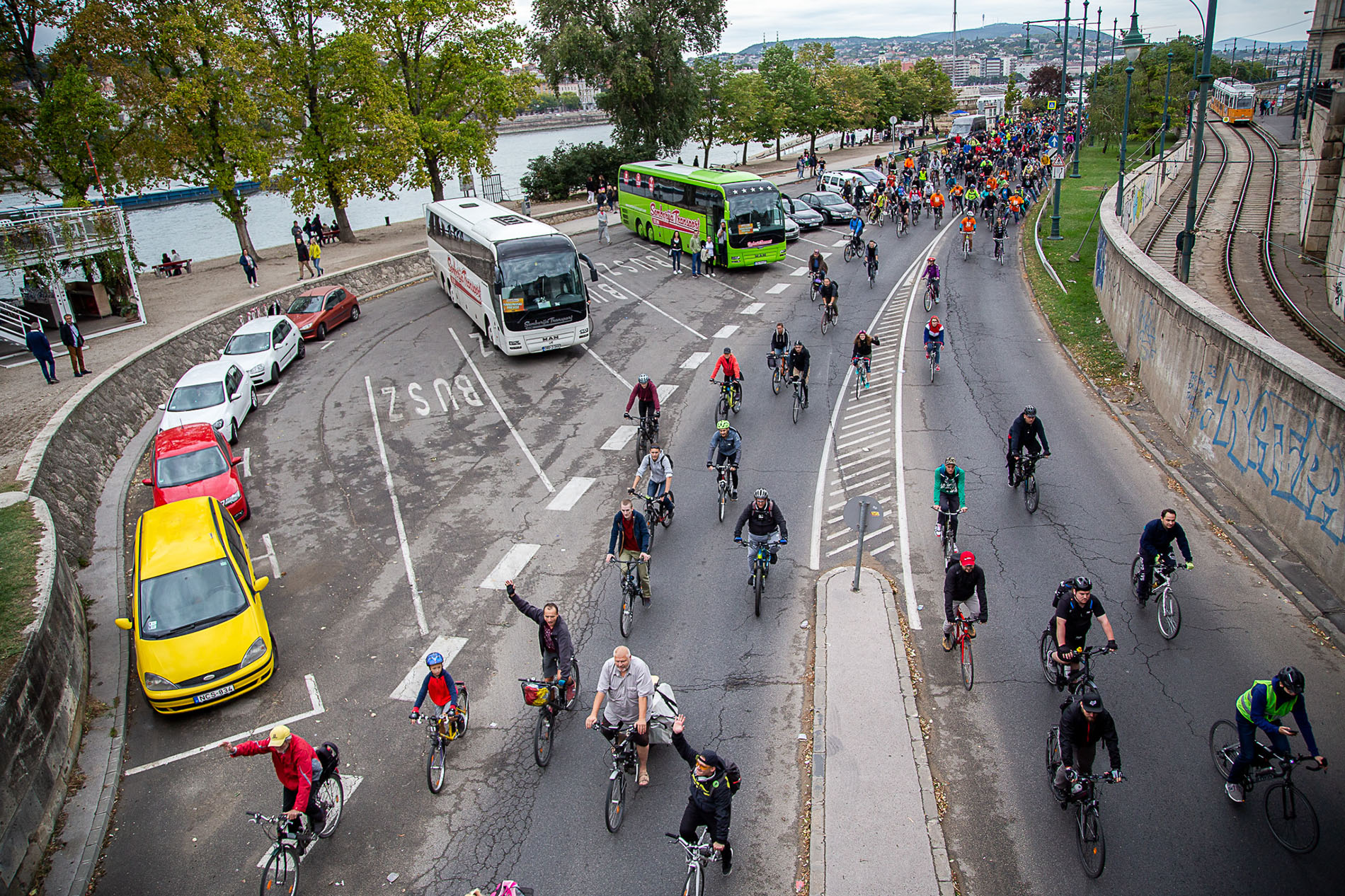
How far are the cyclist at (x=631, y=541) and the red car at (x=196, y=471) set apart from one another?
799 centimetres

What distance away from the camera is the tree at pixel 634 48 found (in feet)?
151

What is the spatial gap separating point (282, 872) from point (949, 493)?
29.7ft

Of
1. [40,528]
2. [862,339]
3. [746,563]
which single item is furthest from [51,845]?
[862,339]

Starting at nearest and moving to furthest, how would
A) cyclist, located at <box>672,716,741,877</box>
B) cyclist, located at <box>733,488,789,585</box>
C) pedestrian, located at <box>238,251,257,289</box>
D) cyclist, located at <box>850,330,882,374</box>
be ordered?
cyclist, located at <box>672,716,741,877</box> < cyclist, located at <box>733,488,789,585</box> < cyclist, located at <box>850,330,882,374</box> < pedestrian, located at <box>238,251,257,289</box>

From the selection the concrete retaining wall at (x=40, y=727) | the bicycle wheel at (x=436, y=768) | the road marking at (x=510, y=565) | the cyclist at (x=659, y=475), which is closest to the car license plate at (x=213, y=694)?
the concrete retaining wall at (x=40, y=727)

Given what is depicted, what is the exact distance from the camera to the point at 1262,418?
39.9 feet

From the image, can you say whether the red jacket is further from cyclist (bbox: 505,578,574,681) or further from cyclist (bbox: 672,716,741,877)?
cyclist (bbox: 672,716,741,877)

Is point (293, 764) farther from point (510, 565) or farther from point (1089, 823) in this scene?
point (1089, 823)

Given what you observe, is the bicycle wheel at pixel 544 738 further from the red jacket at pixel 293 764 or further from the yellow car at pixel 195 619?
the yellow car at pixel 195 619

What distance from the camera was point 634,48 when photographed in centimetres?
4678

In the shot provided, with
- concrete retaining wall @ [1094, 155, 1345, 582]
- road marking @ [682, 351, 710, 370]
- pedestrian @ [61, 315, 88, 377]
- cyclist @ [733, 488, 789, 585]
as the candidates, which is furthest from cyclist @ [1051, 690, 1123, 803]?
pedestrian @ [61, 315, 88, 377]

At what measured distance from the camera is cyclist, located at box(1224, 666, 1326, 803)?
6.84 meters

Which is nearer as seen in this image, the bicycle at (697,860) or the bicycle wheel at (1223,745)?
the bicycle at (697,860)

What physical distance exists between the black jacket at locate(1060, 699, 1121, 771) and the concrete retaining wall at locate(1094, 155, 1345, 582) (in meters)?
5.66
